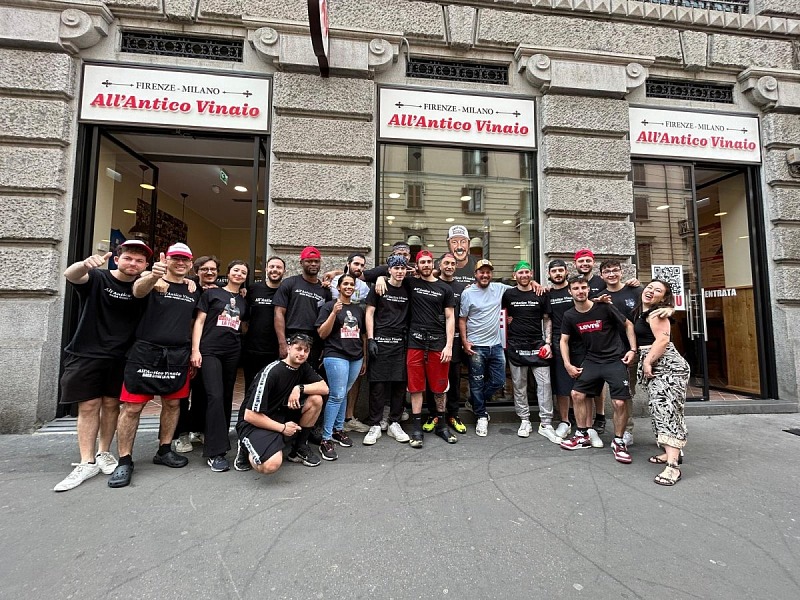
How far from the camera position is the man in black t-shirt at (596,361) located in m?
4.26

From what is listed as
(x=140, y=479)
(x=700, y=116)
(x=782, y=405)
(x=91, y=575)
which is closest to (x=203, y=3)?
(x=140, y=479)

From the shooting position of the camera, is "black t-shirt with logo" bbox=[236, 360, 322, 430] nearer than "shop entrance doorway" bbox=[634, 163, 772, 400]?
Yes

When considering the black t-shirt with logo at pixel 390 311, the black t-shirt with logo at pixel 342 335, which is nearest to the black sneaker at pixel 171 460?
the black t-shirt with logo at pixel 342 335

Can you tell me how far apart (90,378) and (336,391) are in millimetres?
2236

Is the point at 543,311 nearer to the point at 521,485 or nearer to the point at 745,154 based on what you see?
the point at 521,485

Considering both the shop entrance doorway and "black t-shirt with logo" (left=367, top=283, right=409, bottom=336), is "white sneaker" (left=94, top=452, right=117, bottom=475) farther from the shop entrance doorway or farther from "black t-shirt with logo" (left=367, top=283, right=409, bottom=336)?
the shop entrance doorway

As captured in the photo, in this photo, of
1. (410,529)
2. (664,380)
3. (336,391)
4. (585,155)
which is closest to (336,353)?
(336,391)

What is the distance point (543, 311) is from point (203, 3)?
21.1 feet

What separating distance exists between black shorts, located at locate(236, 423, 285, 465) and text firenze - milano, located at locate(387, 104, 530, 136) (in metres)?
4.69

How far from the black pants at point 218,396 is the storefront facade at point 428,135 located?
1.82 metres

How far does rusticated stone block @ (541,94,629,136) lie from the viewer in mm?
6207

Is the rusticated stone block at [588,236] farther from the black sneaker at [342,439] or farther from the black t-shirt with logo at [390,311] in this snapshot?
the black sneaker at [342,439]

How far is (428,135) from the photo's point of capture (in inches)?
241

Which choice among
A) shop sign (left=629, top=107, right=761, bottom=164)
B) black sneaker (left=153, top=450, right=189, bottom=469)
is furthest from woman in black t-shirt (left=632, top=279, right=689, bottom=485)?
black sneaker (left=153, top=450, right=189, bottom=469)
